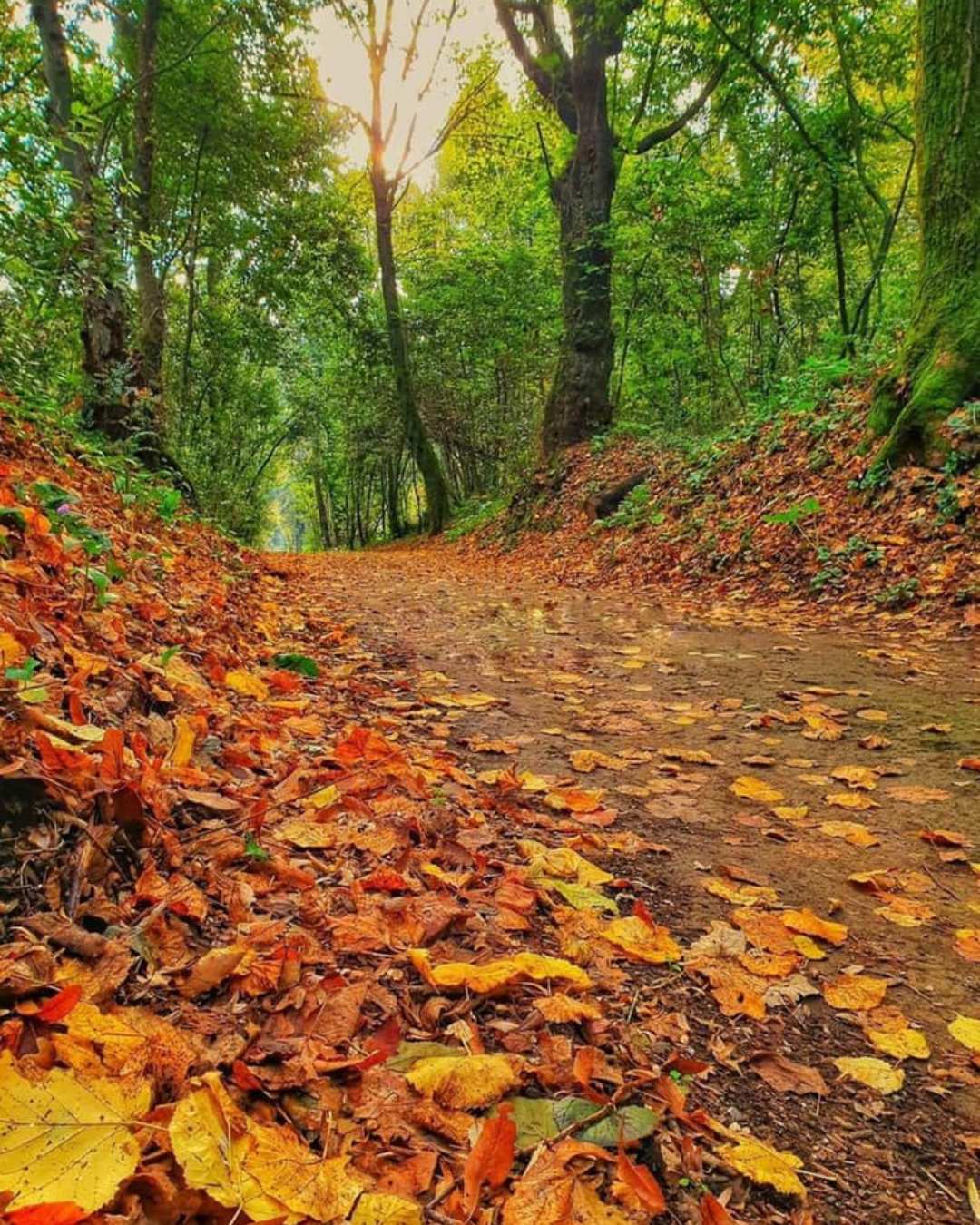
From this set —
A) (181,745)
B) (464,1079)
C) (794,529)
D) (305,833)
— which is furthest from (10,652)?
(794,529)

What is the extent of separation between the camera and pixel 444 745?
2.71 meters

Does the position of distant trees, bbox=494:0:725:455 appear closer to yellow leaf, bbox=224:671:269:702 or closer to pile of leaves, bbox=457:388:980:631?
pile of leaves, bbox=457:388:980:631

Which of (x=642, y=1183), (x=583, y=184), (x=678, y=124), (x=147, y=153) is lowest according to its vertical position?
(x=642, y=1183)

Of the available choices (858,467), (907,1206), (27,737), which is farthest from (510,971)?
(858,467)

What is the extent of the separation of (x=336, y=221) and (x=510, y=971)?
16103mm

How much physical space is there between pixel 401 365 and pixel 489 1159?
16.1m

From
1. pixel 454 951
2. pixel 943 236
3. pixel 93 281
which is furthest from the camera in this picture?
pixel 93 281

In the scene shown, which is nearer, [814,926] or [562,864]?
[814,926]

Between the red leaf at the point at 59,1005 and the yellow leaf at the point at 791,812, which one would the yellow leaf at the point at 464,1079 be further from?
the yellow leaf at the point at 791,812

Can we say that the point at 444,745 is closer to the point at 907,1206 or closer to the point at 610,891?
the point at 610,891

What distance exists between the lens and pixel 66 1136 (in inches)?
31.7

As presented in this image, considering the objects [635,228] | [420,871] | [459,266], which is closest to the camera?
[420,871]

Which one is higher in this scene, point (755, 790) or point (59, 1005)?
point (59, 1005)

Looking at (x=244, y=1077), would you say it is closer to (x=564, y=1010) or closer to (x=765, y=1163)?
(x=564, y=1010)
